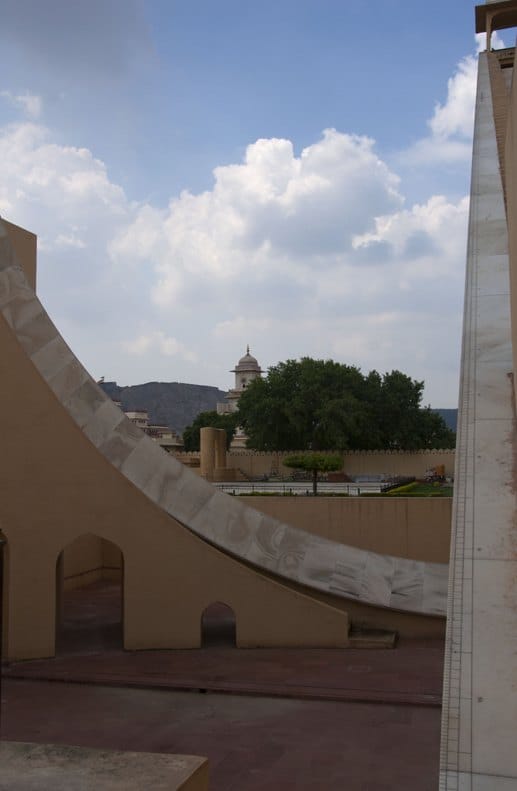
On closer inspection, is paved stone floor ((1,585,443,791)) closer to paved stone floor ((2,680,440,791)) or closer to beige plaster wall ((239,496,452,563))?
paved stone floor ((2,680,440,791))

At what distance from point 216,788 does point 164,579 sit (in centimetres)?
402

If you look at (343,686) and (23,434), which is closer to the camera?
(343,686)

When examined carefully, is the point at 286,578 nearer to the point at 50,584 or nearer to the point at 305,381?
the point at 50,584

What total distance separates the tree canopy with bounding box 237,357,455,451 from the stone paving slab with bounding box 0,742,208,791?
95.4 ft

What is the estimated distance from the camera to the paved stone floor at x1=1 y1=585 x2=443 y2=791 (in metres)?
5.75

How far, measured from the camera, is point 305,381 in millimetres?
33188

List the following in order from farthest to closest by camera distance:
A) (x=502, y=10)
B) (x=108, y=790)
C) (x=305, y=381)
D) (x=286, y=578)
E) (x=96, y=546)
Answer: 1. (x=305, y=381)
2. (x=502, y=10)
3. (x=96, y=546)
4. (x=286, y=578)
5. (x=108, y=790)

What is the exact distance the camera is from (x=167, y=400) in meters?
123

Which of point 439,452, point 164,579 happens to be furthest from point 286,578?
point 439,452

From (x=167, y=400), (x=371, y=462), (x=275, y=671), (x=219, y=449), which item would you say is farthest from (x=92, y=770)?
(x=167, y=400)

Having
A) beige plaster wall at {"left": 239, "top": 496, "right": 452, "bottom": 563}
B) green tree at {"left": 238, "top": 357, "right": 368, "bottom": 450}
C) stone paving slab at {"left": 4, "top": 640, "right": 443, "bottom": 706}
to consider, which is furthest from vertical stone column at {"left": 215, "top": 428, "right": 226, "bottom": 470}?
stone paving slab at {"left": 4, "top": 640, "right": 443, "bottom": 706}

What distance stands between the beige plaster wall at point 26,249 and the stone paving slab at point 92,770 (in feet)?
32.0

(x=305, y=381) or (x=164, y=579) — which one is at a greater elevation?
(x=305, y=381)

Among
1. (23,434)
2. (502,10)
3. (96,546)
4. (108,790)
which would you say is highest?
(502,10)
